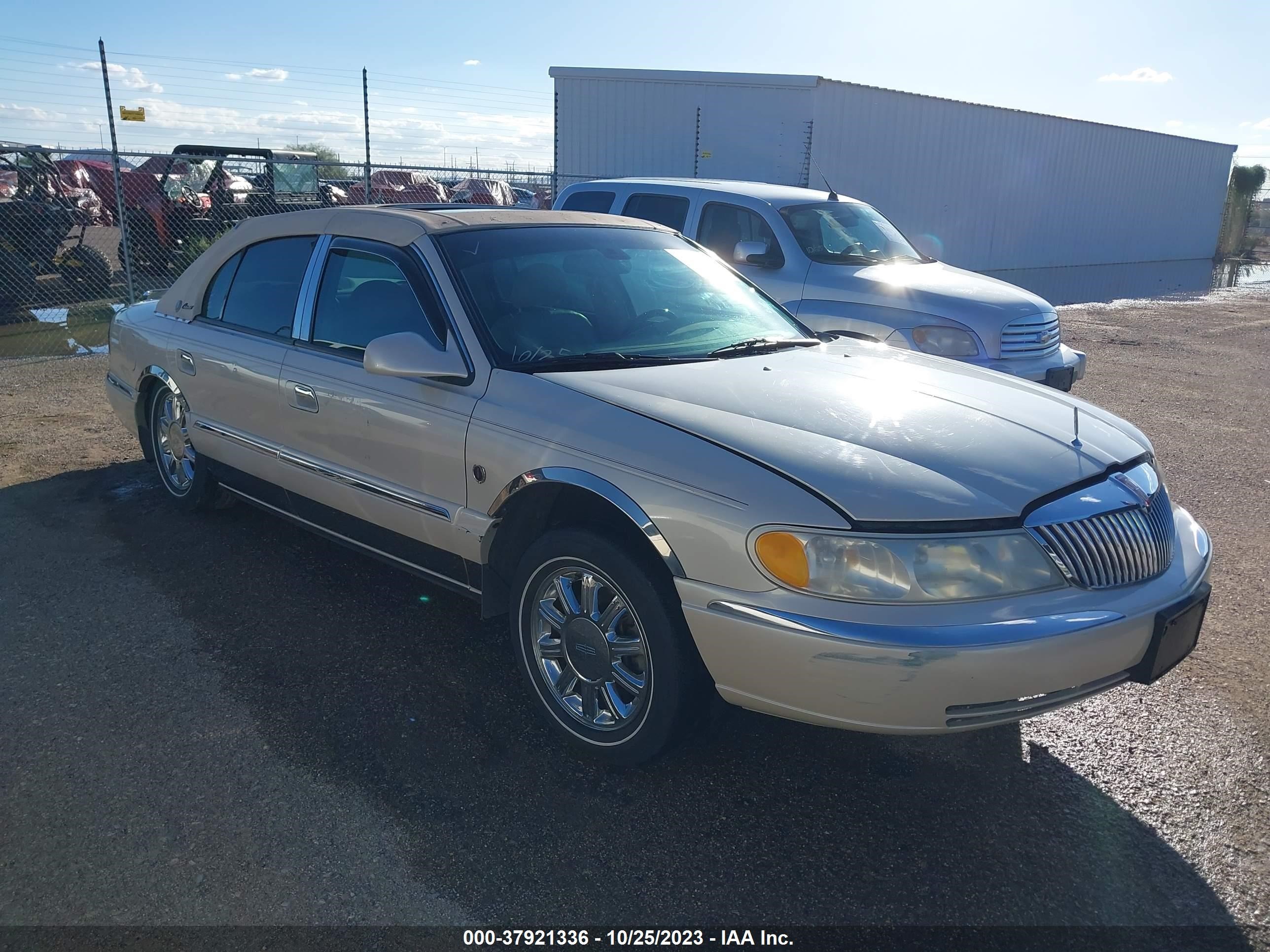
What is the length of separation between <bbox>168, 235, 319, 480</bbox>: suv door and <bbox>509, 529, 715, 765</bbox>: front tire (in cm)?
179

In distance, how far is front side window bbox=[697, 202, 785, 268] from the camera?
8242 mm

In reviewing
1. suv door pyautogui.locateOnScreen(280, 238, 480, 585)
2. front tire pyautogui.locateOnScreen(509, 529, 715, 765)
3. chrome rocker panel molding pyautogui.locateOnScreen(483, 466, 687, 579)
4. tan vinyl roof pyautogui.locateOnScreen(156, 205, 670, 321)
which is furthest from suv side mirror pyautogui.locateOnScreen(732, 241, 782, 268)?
front tire pyautogui.locateOnScreen(509, 529, 715, 765)

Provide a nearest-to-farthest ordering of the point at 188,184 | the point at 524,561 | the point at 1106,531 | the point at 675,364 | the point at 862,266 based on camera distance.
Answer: the point at 1106,531, the point at 524,561, the point at 675,364, the point at 862,266, the point at 188,184

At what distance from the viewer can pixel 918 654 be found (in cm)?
255

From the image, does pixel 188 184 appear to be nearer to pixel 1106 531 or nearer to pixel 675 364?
pixel 675 364

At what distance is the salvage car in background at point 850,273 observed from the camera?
7.30m

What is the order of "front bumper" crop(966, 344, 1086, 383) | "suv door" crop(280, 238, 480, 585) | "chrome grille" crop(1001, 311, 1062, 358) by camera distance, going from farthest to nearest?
"chrome grille" crop(1001, 311, 1062, 358)
"front bumper" crop(966, 344, 1086, 383)
"suv door" crop(280, 238, 480, 585)

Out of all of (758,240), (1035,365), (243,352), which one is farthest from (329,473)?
(1035,365)

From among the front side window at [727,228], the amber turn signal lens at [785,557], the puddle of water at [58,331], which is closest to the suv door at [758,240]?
the front side window at [727,228]

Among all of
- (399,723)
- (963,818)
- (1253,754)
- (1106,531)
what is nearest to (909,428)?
(1106,531)

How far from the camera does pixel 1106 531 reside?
2865mm

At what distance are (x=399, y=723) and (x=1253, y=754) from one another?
2.88m

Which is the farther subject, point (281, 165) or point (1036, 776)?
point (281, 165)

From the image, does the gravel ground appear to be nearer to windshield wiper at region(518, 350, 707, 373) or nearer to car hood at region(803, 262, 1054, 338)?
windshield wiper at region(518, 350, 707, 373)
